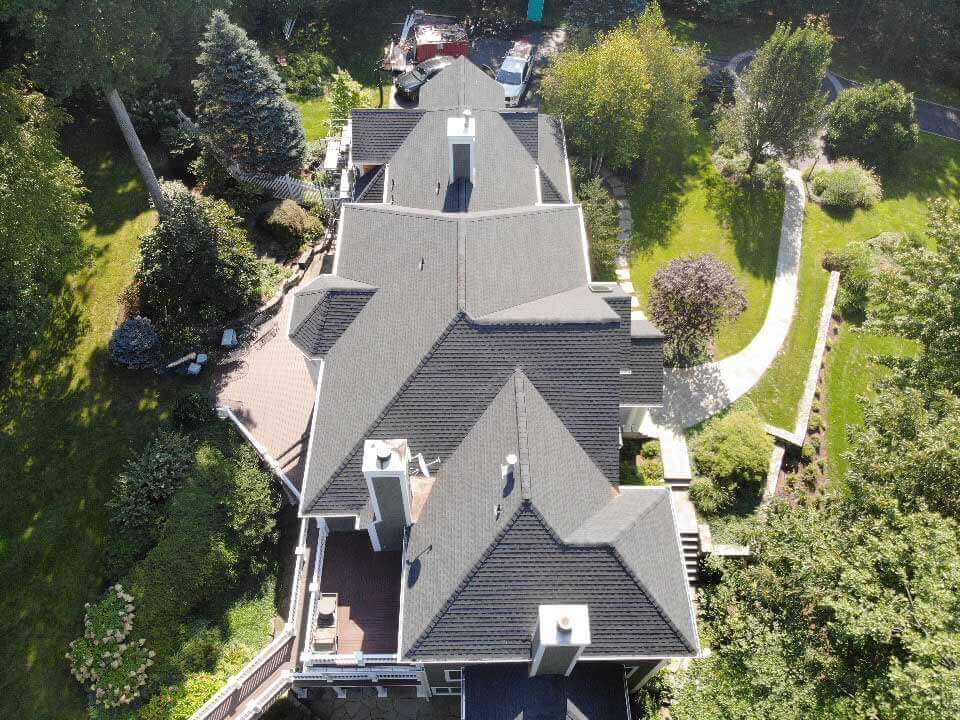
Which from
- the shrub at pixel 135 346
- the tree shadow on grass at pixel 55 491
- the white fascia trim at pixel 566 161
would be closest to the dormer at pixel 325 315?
the shrub at pixel 135 346

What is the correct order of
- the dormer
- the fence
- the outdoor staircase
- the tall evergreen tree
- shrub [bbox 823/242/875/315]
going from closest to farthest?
the fence
the dormer
the outdoor staircase
the tall evergreen tree
shrub [bbox 823/242/875/315]

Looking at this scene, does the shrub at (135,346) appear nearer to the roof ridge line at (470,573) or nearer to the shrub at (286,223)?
the shrub at (286,223)

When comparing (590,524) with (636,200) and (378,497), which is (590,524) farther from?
(636,200)

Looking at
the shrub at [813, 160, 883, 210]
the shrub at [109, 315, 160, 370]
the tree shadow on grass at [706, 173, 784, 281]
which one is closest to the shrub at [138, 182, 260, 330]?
the shrub at [109, 315, 160, 370]

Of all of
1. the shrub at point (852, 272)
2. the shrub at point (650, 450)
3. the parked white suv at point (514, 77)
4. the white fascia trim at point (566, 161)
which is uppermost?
the parked white suv at point (514, 77)

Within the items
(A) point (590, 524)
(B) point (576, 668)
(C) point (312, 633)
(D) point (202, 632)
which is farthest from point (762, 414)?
(D) point (202, 632)

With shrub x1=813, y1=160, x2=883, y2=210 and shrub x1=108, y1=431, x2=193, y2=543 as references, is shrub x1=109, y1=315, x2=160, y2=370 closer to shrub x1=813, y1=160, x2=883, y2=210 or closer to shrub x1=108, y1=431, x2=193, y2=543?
shrub x1=108, y1=431, x2=193, y2=543
